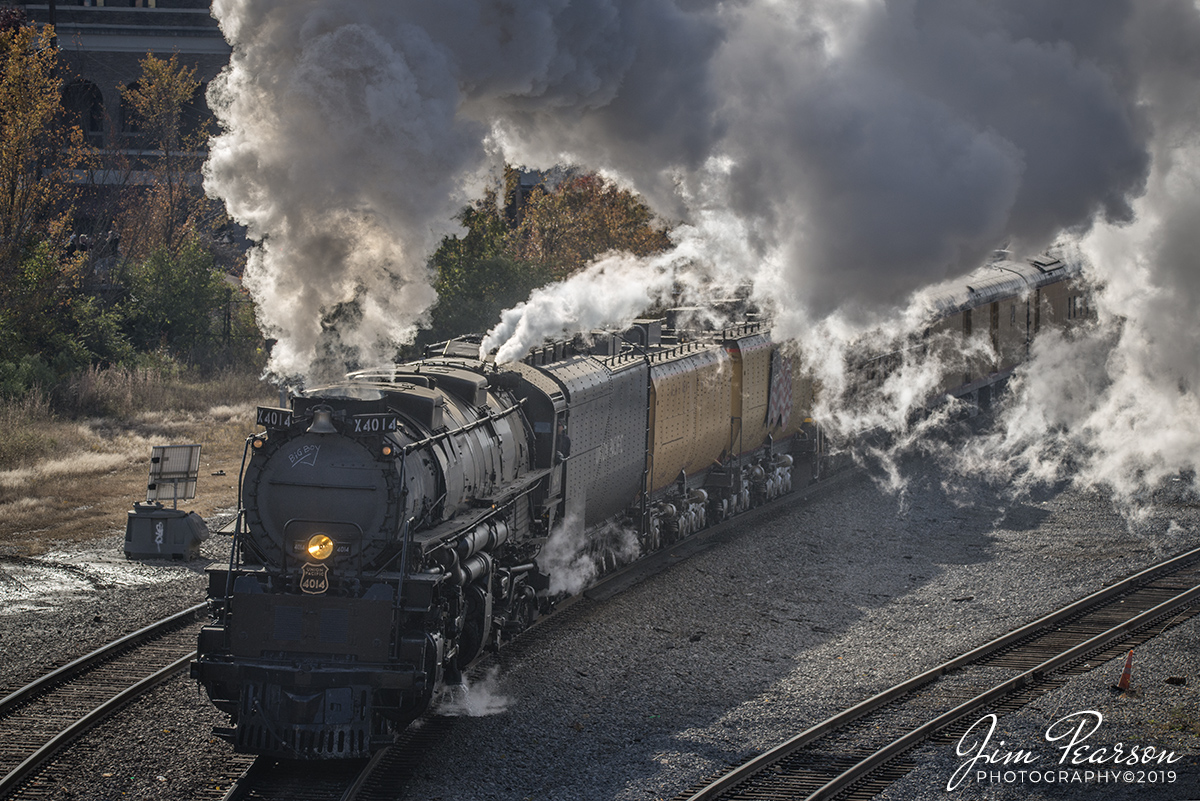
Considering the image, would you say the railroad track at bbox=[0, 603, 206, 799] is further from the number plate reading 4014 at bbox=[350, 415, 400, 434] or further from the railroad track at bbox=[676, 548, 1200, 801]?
the railroad track at bbox=[676, 548, 1200, 801]

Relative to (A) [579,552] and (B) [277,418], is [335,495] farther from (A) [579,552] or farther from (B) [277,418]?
(A) [579,552]

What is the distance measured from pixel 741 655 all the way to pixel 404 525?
502cm

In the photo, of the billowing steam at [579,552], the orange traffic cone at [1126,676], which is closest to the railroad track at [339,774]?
the billowing steam at [579,552]

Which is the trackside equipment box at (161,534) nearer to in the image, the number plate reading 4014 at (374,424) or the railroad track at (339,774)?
the railroad track at (339,774)

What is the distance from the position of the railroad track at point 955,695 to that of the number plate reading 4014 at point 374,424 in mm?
4073

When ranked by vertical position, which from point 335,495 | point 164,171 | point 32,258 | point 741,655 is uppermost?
point 164,171

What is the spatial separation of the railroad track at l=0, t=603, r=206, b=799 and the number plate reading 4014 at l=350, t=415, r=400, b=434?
4072 millimetres

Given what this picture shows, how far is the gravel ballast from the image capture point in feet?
34.4

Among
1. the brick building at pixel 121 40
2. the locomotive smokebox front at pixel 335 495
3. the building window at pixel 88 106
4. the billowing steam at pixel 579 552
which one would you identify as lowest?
the billowing steam at pixel 579 552

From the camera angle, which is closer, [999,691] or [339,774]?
[339,774]

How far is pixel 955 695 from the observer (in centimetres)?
1260

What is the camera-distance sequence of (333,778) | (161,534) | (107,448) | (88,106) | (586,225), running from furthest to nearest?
(88,106) → (586,225) → (107,448) → (161,534) → (333,778)

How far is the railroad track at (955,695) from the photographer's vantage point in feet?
34.1

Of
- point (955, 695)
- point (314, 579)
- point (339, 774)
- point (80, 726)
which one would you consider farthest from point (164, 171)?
point (955, 695)
